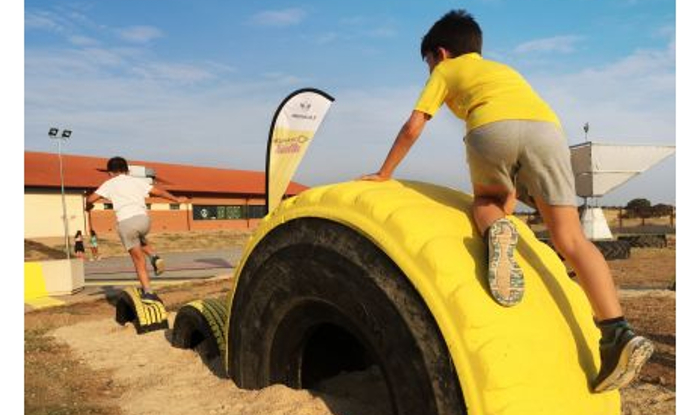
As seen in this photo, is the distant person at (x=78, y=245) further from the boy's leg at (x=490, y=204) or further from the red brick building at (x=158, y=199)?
the boy's leg at (x=490, y=204)

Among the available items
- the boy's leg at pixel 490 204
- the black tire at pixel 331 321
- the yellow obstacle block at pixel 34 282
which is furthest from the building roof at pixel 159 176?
the boy's leg at pixel 490 204

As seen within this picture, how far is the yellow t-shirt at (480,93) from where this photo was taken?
103 inches

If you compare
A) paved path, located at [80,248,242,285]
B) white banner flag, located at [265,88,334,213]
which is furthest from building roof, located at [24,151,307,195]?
white banner flag, located at [265,88,334,213]

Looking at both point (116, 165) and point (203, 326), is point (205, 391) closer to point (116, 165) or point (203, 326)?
point (203, 326)

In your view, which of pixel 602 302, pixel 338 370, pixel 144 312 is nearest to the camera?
pixel 602 302

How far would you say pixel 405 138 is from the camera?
2.76 metres

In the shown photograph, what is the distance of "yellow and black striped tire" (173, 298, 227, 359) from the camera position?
425cm

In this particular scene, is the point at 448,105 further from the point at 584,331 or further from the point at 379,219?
the point at 584,331

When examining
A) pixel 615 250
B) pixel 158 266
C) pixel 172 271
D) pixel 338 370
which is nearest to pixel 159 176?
pixel 172 271

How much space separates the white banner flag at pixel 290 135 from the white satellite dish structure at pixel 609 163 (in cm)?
968

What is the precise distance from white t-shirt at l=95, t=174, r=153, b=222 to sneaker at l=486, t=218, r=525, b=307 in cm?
581

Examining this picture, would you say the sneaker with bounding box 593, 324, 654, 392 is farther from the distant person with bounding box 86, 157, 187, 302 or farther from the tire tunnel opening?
the distant person with bounding box 86, 157, 187, 302

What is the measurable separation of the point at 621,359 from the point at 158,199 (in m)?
36.7

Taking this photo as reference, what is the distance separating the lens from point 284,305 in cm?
295
